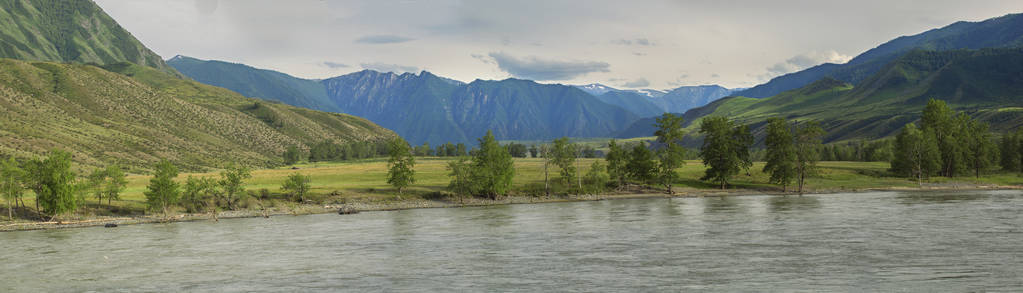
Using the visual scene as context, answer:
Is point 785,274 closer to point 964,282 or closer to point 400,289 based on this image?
point 964,282

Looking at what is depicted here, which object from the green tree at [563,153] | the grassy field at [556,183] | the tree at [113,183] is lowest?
the grassy field at [556,183]

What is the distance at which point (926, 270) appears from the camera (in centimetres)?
4278

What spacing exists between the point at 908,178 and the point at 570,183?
268 feet

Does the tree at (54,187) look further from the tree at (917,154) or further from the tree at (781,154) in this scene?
the tree at (917,154)

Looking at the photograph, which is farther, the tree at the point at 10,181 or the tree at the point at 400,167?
the tree at the point at 400,167

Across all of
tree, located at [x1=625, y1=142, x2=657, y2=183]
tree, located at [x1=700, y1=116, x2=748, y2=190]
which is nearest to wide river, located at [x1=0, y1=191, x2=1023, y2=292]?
tree, located at [x1=700, y1=116, x2=748, y2=190]

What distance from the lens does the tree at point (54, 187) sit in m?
95.6

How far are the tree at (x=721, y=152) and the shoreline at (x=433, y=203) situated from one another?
4.70 meters

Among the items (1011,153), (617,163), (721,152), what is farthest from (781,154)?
(1011,153)

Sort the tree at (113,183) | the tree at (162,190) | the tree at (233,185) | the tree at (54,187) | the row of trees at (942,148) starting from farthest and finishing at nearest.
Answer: the row of trees at (942,148) < the tree at (233,185) < the tree at (162,190) < the tree at (113,183) < the tree at (54,187)

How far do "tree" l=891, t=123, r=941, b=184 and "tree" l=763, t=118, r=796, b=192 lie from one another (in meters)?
29.3

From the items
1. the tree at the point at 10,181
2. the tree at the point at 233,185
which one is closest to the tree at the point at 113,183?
the tree at the point at 10,181

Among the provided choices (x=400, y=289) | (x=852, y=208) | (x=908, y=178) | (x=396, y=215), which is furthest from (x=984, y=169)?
(x=400, y=289)

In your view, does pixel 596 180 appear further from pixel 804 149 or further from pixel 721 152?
pixel 804 149
